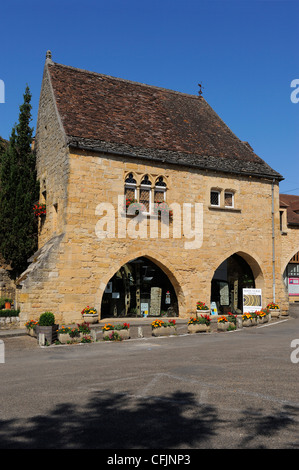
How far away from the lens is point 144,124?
19.1 metres

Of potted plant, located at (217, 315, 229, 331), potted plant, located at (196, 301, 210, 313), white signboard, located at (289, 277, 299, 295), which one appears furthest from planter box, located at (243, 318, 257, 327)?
white signboard, located at (289, 277, 299, 295)

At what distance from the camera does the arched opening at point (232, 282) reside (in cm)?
2047

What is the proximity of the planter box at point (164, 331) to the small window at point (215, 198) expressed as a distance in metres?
6.80

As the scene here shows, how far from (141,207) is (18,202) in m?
5.46

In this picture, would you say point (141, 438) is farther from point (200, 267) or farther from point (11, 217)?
point (11, 217)

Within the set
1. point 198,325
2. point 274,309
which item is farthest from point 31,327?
Answer: point 274,309

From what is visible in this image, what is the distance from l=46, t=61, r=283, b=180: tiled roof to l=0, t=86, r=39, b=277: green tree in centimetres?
316

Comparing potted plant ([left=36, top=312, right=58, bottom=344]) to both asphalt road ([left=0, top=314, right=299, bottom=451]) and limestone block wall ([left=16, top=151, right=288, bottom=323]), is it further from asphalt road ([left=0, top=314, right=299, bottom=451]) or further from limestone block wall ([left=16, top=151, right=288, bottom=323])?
limestone block wall ([left=16, top=151, right=288, bottom=323])

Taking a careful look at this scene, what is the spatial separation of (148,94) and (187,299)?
386 inches

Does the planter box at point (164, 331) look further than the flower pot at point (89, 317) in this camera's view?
No

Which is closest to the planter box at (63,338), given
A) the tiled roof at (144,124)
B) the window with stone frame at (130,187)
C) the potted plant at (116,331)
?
the potted plant at (116,331)

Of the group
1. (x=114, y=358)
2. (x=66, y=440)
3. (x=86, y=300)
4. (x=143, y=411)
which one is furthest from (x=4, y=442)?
(x=86, y=300)

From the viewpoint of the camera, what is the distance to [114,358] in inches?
392

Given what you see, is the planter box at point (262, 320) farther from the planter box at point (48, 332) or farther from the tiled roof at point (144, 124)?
the planter box at point (48, 332)
